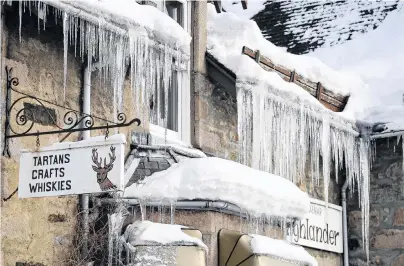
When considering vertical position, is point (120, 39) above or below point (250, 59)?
below

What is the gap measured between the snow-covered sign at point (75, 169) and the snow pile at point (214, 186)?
1301 mm

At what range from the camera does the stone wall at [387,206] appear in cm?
1184

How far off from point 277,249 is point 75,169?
2.48m

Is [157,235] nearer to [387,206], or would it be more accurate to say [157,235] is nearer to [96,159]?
[96,159]

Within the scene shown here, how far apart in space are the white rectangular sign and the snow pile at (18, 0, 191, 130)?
9.61ft

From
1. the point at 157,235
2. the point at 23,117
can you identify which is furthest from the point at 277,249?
the point at 23,117

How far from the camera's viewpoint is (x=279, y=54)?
38.2 ft

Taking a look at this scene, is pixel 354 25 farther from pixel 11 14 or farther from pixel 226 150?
pixel 11 14

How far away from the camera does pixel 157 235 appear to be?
7.95 metres

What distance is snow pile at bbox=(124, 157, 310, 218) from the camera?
8.23 metres

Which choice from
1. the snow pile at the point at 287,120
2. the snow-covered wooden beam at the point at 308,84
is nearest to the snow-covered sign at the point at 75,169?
the snow pile at the point at 287,120

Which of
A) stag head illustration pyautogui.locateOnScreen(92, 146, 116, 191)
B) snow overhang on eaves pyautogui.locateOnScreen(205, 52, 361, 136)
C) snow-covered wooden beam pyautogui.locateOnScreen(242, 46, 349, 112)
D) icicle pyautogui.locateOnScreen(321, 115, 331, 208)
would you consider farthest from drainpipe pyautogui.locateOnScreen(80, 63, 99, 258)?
icicle pyautogui.locateOnScreen(321, 115, 331, 208)

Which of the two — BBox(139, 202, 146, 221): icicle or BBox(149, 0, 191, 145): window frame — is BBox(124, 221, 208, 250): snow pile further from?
BBox(149, 0, 191, 145): window frame

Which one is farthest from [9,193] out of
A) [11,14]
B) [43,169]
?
[11,14]
